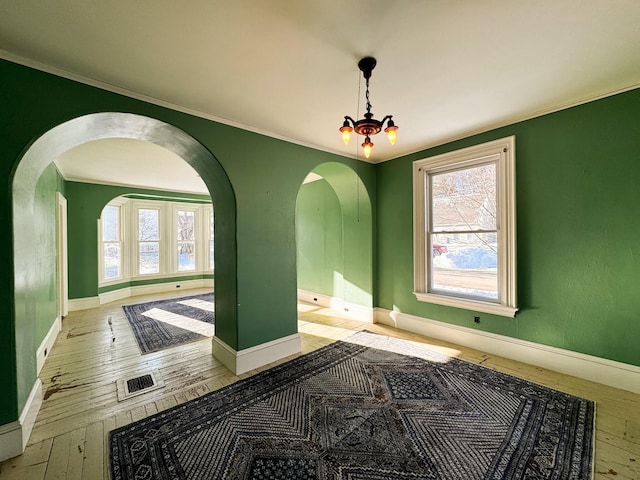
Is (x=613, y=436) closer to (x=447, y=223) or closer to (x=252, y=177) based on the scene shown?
(x=447, y=223)

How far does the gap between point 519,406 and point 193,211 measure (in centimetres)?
796

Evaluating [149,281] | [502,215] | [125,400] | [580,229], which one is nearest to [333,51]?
[502,215]

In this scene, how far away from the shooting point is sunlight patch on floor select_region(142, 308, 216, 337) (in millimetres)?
4086

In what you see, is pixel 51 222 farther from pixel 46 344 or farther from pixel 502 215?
pixel 502 215

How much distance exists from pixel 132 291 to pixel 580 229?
8375 millimetres

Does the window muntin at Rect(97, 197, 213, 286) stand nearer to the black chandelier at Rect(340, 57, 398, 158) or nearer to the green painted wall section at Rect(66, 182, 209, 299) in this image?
the green painted wall section at Rect(66, 182, 209, 299)

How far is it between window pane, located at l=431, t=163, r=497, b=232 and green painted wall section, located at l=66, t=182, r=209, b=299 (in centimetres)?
652

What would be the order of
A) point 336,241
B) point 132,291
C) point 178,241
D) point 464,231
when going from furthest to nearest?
1. point 178,241
2. point 132,291
3. point 336,241
4. point 464,231

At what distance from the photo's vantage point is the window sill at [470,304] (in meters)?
3.04

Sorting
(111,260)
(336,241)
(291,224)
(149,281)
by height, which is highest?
(291,224)

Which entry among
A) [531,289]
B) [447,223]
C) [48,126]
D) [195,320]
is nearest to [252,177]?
[48,126]

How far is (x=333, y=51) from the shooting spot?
1.81 meters

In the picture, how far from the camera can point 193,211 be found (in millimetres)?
7715

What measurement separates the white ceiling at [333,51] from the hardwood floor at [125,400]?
265 cm
